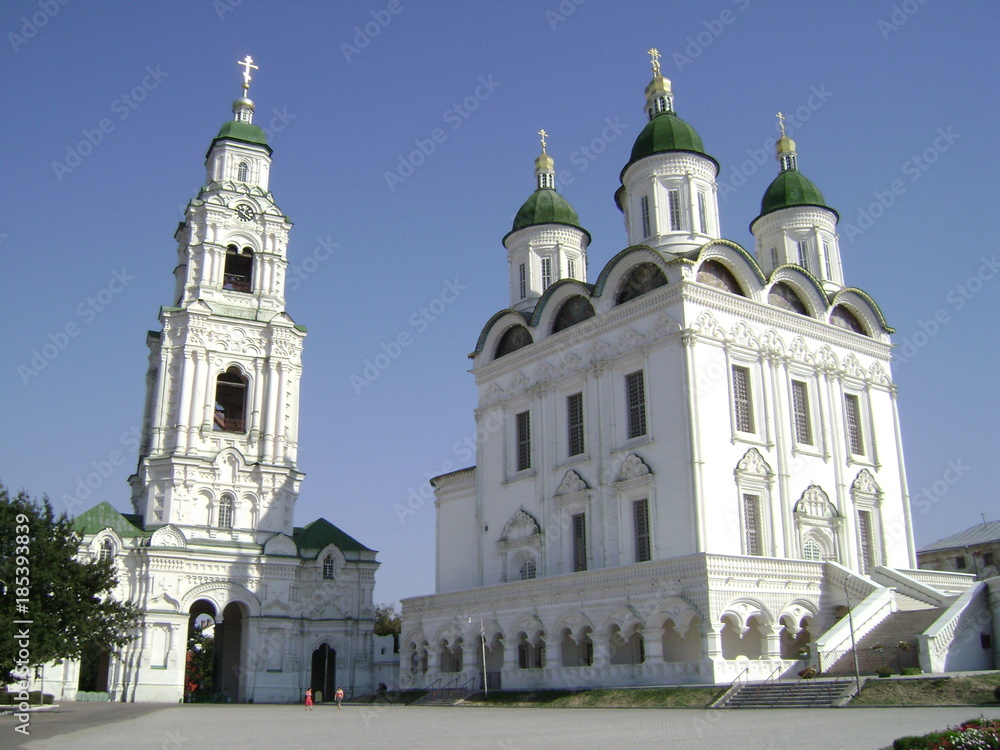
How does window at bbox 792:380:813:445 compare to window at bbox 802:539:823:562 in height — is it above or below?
above

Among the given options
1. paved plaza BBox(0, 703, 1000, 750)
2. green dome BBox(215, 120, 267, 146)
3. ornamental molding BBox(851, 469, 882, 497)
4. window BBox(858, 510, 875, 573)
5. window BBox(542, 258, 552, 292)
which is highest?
green dome BBox(215, 120, 267, 146)

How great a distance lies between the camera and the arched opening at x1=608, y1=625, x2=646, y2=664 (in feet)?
87.0

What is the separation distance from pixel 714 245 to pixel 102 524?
23202 mm

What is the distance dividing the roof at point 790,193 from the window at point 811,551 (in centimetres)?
1376

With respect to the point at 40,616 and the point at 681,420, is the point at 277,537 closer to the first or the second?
the point at 40,616

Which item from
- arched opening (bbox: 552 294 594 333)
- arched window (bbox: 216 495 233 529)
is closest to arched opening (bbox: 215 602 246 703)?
arched window (bbox: 216 495 233 529)

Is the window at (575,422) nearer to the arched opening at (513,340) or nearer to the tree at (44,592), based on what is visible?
the arched opening at (513,340)

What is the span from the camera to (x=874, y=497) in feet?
101

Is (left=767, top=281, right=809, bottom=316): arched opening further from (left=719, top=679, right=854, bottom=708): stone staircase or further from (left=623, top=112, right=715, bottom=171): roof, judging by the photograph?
(left=719, top=679, right=854, bottom=708): stone staircase

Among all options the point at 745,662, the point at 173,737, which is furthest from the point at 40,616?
the point at 745,662

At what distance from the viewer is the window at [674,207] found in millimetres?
32031

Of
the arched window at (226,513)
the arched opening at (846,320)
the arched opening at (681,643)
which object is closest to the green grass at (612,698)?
the arched opening at (681,643)

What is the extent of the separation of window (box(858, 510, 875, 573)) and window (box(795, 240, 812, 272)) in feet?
32.1

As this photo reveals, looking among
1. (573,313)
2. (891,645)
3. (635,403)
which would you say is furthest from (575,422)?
(891,645)
